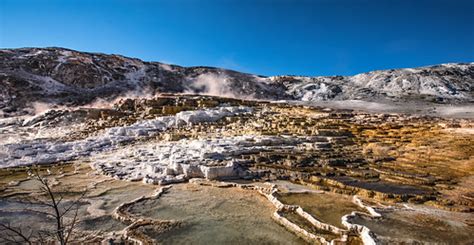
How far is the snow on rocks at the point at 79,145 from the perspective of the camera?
45.4ft

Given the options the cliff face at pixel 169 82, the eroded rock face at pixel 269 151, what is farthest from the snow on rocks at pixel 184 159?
the cliff face at pixel 169 82

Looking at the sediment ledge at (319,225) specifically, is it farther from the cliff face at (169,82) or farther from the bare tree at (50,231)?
the cliff face at (169,82)

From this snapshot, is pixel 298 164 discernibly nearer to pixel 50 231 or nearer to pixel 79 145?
pixel 50 231

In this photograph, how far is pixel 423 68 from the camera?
49.4 meters

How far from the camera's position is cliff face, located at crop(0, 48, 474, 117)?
3616cm

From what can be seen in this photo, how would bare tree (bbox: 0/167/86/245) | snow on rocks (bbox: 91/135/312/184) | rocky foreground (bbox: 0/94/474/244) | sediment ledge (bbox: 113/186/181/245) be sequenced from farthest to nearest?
snow on rocks (bbox: 91/135/312/184)
rocky foreground (bbox: 0/94/474/244)
sediment ledge (bbox: 113/186/181/245)
bare tree (bbox: 0/167/86/245)

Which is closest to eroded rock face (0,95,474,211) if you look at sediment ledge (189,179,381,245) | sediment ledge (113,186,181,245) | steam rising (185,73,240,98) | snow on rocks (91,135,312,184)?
snow on rocks (91,135,312,184)

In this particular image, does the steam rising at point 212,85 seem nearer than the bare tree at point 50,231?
No

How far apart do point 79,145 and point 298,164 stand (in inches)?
383

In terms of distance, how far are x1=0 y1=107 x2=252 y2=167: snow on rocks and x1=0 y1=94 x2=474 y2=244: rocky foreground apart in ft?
0.15

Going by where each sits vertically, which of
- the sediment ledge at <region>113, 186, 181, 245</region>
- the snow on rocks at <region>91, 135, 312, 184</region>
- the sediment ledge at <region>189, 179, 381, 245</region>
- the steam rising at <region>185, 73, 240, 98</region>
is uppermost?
the steam rising at <region>185, 73, 240, 98</region>

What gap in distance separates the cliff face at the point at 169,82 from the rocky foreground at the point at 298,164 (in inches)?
627

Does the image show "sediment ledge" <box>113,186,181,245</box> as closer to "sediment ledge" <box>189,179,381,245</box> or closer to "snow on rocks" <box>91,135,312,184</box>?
"sediment ledge" <box>189,179,381,245</box>

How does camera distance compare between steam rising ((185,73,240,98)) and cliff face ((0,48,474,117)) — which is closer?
cliff face ((0,48,474,117))
